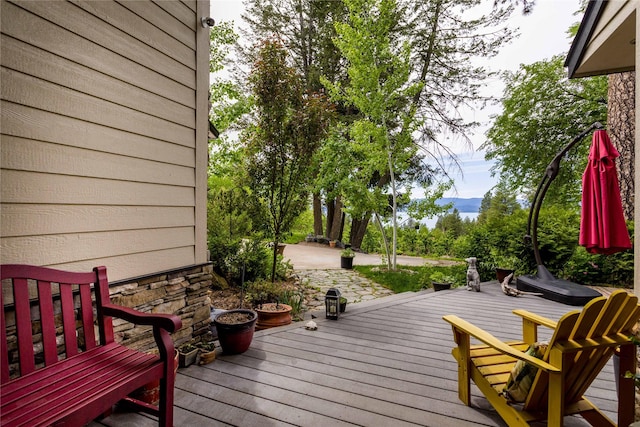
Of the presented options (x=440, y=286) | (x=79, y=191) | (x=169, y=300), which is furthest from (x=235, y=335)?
(x=440, y=286)

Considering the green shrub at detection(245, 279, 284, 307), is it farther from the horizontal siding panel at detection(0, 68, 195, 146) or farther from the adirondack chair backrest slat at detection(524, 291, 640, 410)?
the adirondack chair backrest slat at detection(524, 291, 640, 410)

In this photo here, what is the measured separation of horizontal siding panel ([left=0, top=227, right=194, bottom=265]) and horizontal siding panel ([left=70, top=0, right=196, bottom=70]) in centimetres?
145

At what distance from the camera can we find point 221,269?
5379 mm

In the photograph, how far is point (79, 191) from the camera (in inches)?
76.9

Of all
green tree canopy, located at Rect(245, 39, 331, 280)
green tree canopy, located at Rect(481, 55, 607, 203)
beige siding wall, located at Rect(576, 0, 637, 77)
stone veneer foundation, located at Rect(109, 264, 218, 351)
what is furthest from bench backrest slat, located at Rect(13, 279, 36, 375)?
green tree canopy, located at Rect(481, 55, 607, 203)

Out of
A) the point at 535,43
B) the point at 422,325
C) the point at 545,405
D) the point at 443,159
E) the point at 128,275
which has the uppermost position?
the point at 535,43

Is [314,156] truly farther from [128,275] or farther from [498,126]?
[498,126]

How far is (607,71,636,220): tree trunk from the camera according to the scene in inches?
213

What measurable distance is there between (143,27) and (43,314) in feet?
6.83

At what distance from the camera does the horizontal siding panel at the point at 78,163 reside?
1653 millimetres

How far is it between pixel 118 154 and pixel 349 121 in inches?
376

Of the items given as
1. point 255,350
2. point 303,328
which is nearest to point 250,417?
point 255,350

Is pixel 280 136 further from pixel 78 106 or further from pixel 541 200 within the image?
pixel 541 200

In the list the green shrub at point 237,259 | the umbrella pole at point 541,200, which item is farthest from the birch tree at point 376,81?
the green shrub at point 237,259
